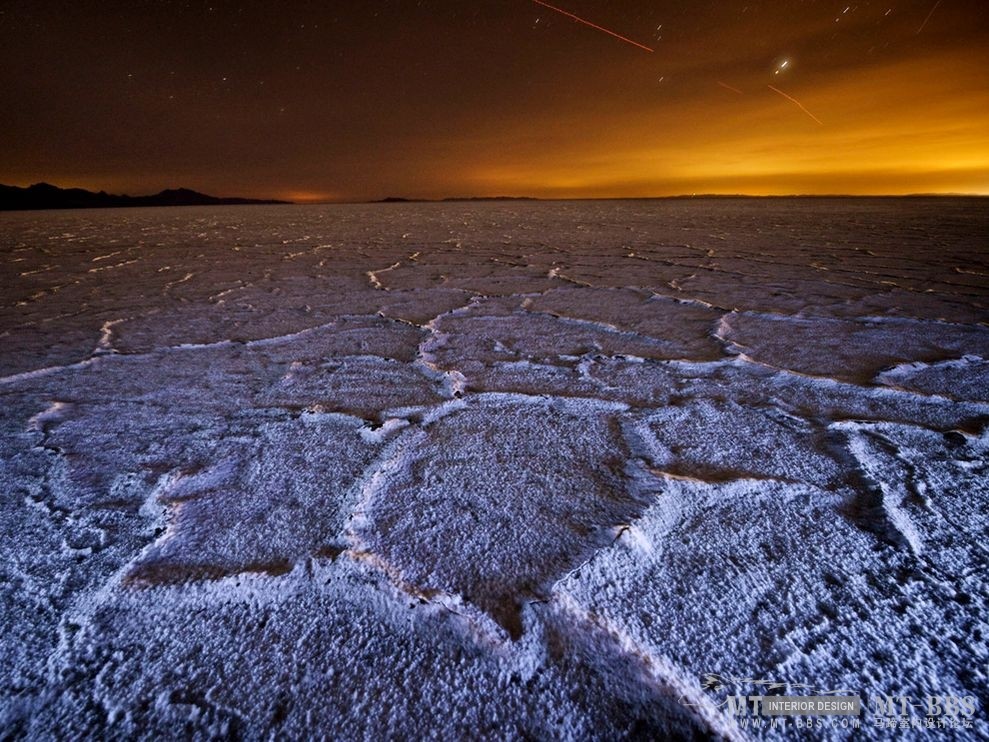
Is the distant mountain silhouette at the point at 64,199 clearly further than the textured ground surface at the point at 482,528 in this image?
Yes

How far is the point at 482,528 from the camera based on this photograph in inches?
27.1

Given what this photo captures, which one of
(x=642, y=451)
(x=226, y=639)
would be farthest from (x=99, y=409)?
(x=642, y=451)

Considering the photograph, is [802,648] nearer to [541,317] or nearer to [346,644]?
[346,644]

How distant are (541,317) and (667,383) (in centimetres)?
79

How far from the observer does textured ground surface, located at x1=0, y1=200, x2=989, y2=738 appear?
475 millimetres

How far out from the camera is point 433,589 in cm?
58

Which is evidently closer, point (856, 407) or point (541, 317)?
point (856, 407)

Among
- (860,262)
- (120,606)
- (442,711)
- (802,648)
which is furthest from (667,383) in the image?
(860,262)

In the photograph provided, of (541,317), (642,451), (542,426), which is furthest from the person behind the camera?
(541,317)

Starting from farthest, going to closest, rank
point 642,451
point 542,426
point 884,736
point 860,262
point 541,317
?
point 860,262, point 541,317, point 542,426, point 642,451, point 884,736

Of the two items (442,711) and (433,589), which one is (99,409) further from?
(442,711)

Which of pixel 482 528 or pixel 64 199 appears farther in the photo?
pixel 64 199

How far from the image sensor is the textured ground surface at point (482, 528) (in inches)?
18.7

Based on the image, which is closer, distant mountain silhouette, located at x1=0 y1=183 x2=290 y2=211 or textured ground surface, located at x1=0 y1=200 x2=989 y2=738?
textured ground surface, located at x1=0 y1=200 x2=989 y2=738
